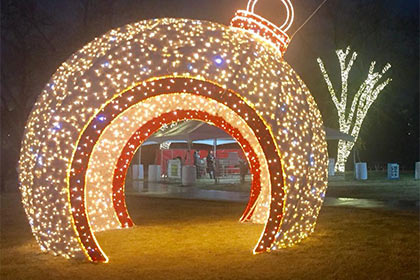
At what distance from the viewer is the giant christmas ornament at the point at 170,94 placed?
6.34 meters

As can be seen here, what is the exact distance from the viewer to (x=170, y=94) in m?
7.27

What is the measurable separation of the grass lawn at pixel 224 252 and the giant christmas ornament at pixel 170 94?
0.39 meters

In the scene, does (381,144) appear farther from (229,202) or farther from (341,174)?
(229,202)

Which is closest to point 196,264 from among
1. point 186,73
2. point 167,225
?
point 186,73

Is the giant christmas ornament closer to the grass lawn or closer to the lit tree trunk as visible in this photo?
the grass lawn

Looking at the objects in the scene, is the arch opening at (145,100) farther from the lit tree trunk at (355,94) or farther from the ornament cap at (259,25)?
the lit tree trunk at (355,94)

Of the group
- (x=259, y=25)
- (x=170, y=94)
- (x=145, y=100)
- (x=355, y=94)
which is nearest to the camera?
(x=145, y=100)

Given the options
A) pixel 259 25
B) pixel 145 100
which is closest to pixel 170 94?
pixel 145 100

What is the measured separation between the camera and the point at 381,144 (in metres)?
38.4

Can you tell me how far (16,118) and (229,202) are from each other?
11710mm

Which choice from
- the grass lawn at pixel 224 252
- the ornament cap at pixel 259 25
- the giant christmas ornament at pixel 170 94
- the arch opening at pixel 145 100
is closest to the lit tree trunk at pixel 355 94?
the grass lawn at pixel 224 252

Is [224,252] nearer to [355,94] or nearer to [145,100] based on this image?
[145,100]

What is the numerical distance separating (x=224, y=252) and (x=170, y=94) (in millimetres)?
2296

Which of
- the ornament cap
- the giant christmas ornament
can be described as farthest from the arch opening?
the ornament cap
